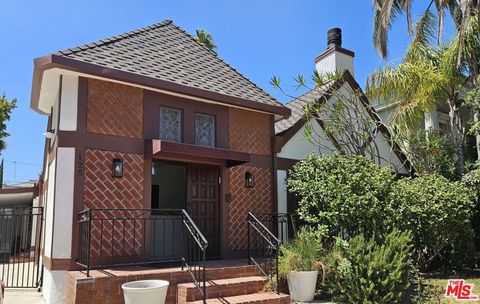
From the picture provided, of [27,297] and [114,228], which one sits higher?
[114,228]

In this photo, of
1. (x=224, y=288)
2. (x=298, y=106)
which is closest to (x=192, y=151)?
(x=224, y=288)

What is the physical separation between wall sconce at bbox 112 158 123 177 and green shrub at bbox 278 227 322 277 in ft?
11.3

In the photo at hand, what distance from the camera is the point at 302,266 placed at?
7723mm

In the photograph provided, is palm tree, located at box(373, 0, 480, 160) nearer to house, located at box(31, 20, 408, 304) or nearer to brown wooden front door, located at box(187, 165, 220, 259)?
house, located at box(31, 20, 408, 304)

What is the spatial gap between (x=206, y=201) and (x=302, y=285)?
294 cm

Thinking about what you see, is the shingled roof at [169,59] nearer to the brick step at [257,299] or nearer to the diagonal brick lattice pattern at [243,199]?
the diagonal brick lattice pattern at [243,199]

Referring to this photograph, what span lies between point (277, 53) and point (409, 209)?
5301 millimetres

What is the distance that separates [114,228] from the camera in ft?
25.3

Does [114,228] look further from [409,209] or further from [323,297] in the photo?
[409,209]

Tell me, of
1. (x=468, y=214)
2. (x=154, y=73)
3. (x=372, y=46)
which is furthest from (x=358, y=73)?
(x=154, y=73)

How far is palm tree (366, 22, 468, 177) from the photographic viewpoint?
11203 millimetres

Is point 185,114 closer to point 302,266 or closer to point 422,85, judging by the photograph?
point 302,266

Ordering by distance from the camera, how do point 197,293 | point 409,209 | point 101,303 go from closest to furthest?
point 101,303 < point 197,293 < point 409,209

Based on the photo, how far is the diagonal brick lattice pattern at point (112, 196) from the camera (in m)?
7.54
